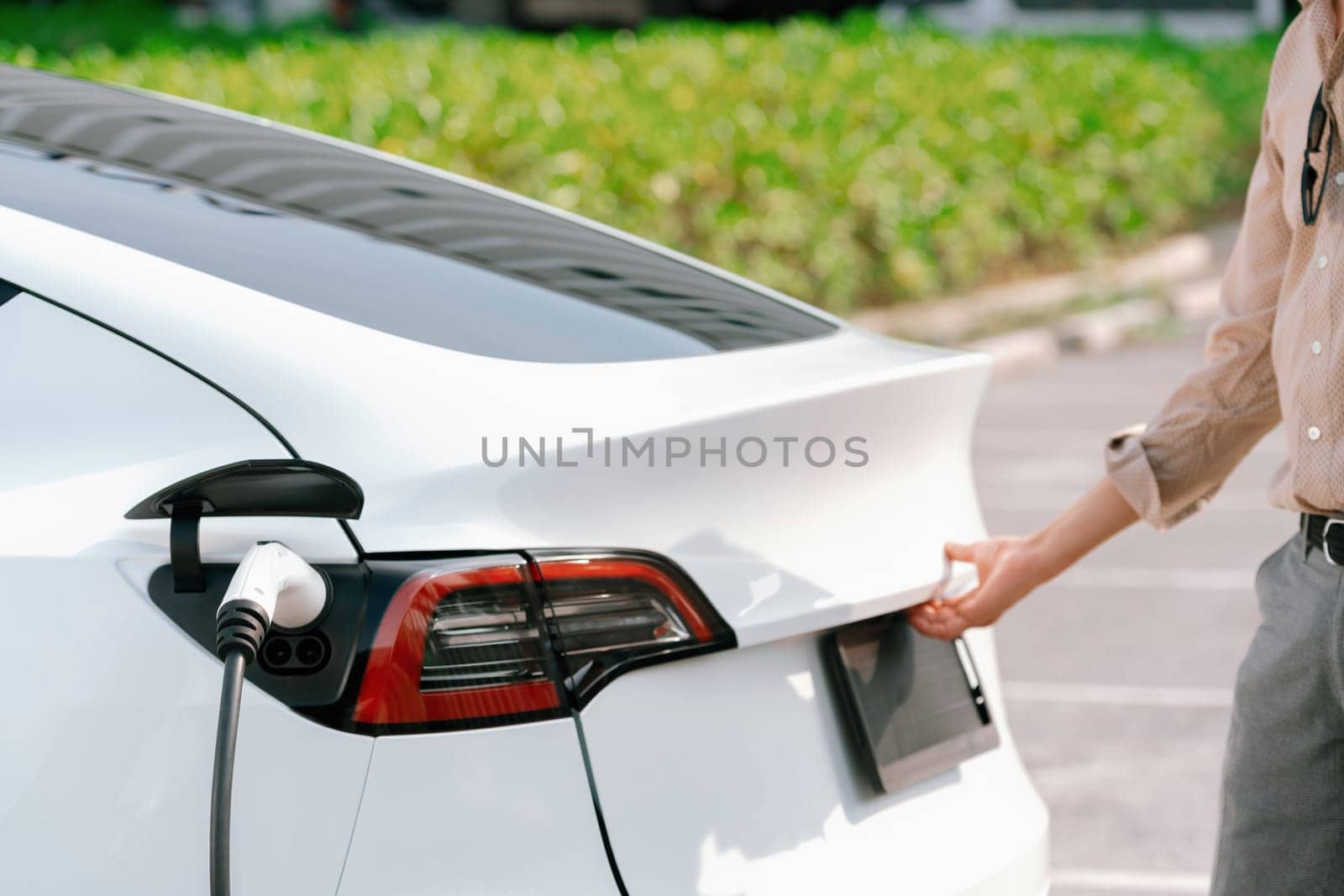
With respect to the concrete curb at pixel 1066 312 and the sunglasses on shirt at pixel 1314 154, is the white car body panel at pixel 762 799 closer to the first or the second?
the sunglasses on shirt at pixel 1314 154

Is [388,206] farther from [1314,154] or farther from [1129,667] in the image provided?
[1129,667]

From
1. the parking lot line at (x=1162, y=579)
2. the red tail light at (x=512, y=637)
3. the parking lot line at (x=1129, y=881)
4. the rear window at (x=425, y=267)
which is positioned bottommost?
the parking lot line at (x=1162, y=579)

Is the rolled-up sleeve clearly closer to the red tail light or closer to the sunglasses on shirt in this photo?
the sunglasses on shirt

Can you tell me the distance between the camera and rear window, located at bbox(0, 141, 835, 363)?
1.83 metres

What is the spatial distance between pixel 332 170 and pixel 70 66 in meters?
6.43

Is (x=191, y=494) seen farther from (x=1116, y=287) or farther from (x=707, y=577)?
(x=1116, y=287)

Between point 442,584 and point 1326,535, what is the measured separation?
3.34 feet

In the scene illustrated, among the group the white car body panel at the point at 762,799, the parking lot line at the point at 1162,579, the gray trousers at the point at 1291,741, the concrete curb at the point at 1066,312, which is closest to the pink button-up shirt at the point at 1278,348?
the gray trousers at the point at 1291,741

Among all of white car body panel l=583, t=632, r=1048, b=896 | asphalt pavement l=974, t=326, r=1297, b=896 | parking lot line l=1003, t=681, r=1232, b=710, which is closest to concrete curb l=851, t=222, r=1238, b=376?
asphalt pavement l=974, t=326, r=1297, b=896

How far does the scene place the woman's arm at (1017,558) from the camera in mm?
2021

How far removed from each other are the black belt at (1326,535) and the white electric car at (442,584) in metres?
0.43

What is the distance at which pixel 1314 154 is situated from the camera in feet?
5.93

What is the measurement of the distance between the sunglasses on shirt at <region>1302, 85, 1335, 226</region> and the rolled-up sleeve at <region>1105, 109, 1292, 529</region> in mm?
123

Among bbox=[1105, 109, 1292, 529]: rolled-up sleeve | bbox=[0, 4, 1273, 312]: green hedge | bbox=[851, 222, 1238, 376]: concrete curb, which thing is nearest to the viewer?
bbox=[1105, 109, 1292, 529]: rolled-up sleeve
